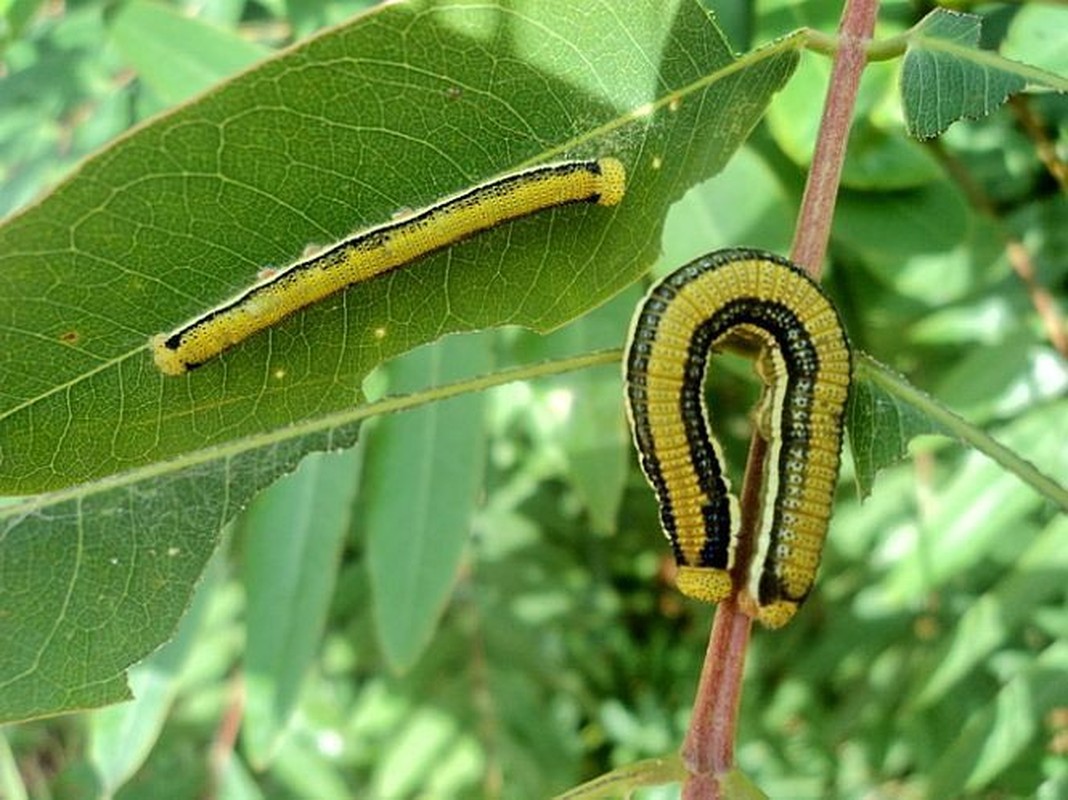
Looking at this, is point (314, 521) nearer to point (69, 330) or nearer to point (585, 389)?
point (585, 389)

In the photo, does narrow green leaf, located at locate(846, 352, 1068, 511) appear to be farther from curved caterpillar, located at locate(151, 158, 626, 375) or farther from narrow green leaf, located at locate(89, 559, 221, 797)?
narrow green leaf, located at locate(89, 559, 221, 797)

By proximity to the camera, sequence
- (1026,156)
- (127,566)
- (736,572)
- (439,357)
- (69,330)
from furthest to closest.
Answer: (1026,156)
(439,357)
(736,572)
(127,566)
(69,330)

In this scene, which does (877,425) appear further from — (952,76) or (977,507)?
(977,507)

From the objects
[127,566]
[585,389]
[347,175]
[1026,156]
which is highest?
[1026,156]

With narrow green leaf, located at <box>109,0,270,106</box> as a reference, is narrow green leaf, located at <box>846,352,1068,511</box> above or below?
below

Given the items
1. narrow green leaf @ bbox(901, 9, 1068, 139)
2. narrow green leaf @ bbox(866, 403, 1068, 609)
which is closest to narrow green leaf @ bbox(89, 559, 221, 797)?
narrow green leaf @ bbox(866, 403, 1068, 609)

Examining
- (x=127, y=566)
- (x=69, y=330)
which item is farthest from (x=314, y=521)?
(x=69, y=330)

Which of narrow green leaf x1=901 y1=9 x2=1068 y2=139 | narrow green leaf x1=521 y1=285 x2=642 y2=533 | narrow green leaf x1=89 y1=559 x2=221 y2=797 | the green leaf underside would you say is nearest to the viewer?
the green leaf underside
